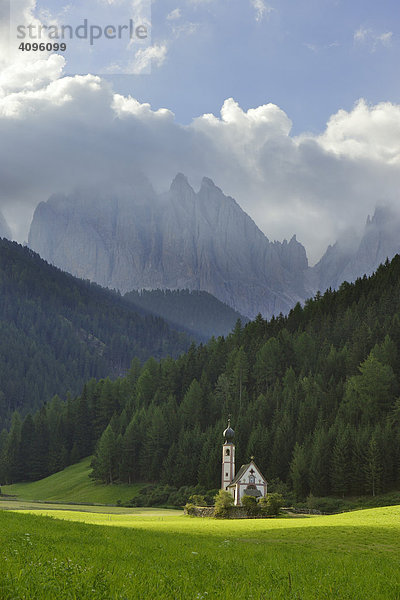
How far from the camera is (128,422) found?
13650cm

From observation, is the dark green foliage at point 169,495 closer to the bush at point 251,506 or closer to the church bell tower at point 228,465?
the church bell tower at point 228,465

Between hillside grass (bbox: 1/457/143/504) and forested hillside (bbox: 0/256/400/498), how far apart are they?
4.99 metres

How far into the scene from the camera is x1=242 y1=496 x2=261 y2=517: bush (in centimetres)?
7054

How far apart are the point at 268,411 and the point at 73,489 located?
46.1m

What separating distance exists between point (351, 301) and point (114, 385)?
6899 cm

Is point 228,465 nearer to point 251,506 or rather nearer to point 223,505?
point 223,505

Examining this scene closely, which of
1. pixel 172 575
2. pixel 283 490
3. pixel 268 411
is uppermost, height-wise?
pixel 268 411

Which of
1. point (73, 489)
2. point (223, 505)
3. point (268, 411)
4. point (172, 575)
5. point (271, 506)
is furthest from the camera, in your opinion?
point (73, 489)

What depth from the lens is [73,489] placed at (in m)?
123

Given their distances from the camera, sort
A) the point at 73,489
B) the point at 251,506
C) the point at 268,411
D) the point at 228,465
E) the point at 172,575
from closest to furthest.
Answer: the point at 172,575 → the point at 251,506 → the point at 228,465 → the point at 268,411 → the point at 73,489

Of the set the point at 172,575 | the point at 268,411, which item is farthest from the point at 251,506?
the point at 172,575

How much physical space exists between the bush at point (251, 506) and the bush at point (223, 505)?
1982 millimetres

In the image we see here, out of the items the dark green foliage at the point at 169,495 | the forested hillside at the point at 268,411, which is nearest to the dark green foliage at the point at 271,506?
the forested hillside at the point at 268,411

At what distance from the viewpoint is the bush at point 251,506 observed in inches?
2777
